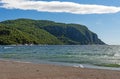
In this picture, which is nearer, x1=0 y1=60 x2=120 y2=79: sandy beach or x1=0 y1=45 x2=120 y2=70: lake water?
x1=0 y1=60 x2=120 y2=79: sandy beach

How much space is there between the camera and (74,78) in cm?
2259

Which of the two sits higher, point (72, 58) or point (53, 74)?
point (53, 74)

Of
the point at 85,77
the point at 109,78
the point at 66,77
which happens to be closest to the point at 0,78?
the point at 66,77

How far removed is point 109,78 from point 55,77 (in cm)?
402

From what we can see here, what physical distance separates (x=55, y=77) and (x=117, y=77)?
4.88 metres

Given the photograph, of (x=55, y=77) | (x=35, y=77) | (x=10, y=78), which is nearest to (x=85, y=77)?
(x=55, y=77)

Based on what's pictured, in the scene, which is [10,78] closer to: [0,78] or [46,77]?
[0,78]

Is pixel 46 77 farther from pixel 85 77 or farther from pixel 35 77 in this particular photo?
pixel 85 77

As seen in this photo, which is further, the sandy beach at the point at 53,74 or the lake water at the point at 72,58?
the lake water at the point at 72,58

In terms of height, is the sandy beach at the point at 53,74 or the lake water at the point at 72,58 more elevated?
the sandy beach at the point at 53,74

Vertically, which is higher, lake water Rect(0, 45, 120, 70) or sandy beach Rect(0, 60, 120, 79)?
sandy beach Rect(0, 60, 120, 79)

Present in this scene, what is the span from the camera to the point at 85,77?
922 inches

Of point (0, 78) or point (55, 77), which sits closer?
point (0, 78)

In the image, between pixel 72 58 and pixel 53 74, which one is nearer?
pixel 53 74
